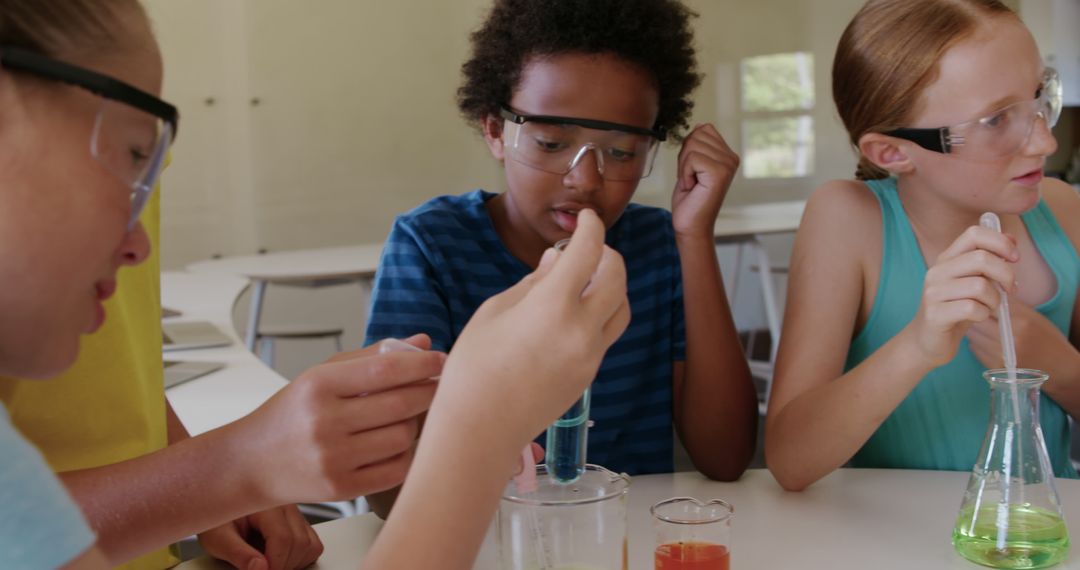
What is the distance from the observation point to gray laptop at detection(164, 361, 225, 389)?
199 cm

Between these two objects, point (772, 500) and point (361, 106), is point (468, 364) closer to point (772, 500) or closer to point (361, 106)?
point (772, 500)

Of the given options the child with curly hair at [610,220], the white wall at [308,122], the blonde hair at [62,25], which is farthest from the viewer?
the white wall at [308,122]

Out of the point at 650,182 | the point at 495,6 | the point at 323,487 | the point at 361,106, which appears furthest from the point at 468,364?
the point at 650,182

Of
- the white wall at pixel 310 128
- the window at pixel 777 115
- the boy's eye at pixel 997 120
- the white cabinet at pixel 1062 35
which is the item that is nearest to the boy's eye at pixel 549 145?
the boy's eye at pixel 997 120

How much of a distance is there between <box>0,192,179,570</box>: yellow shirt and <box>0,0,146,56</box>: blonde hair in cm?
37

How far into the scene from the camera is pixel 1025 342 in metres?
1.33

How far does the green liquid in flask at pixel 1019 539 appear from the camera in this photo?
95 cm

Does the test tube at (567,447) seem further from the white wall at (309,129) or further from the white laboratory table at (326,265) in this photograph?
the white wall at (309,129)

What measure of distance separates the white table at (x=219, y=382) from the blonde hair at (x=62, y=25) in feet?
3.16

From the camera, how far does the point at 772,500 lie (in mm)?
1187

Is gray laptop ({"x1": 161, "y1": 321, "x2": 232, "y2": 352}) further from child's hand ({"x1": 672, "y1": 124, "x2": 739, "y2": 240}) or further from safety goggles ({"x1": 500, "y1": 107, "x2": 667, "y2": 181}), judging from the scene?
child's hand ({"x1": 672, "y1": 124, "x2": 739, "y2": 240})

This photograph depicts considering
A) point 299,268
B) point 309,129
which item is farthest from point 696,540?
point 309,129

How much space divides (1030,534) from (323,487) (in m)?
0.63

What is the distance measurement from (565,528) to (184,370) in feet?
4.80
